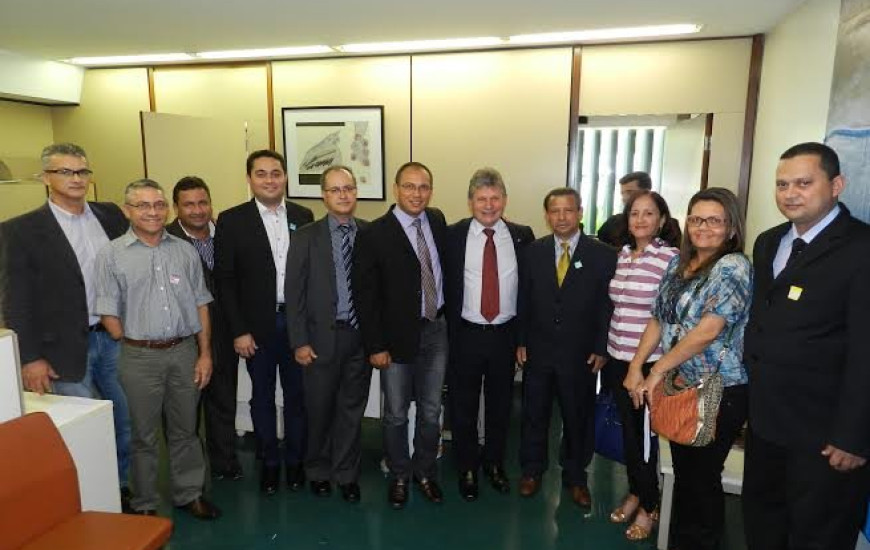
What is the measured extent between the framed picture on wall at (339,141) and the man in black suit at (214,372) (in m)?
2.06

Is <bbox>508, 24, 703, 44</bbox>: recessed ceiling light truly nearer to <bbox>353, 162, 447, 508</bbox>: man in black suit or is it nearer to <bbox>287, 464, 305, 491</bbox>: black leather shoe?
<bbox>353, 162, 447, 508</bbox>: man in black suit

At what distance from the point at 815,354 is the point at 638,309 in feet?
2.49

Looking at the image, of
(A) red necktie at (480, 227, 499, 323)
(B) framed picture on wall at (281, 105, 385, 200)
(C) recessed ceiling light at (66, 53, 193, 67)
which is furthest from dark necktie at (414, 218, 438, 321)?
(C) recessed ceiling light at (66, 53, 193, 67)

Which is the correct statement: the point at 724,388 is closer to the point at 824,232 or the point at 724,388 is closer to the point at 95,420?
the point at 824,232

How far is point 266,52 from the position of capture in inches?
183

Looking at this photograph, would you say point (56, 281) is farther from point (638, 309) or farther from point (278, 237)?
point (638, 309)

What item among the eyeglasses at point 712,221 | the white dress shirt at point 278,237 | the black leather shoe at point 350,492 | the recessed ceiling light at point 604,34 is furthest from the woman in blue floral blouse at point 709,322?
the recessed ceiling light at point 604,34

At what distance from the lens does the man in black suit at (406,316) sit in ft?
8.42

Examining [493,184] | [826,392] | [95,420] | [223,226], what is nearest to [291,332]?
[223,226]

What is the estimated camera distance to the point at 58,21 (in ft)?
11.9

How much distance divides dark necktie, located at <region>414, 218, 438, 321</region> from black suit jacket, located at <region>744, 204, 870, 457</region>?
1.35m

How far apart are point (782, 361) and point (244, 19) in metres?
3.61

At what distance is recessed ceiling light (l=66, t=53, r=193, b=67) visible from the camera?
15.8 feet

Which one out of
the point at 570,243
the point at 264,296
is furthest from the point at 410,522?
the point at 570,243
